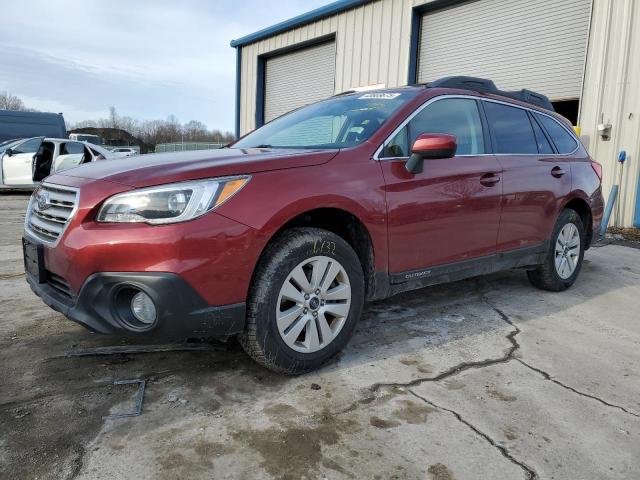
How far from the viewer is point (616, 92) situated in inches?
312

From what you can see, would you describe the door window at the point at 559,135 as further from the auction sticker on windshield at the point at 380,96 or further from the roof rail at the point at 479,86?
the auction sticker on windshield at the point at 380,96

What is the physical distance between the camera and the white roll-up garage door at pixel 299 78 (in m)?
13.2

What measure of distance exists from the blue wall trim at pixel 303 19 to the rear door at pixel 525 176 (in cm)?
872

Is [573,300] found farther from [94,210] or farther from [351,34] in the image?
[351,34]

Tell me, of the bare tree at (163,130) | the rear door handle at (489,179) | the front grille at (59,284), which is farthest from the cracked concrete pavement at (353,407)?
the bare tree at (163,130)

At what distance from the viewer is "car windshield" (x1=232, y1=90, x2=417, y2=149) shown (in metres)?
3.06

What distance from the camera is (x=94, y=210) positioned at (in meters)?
2.26

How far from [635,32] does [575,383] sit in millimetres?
7204

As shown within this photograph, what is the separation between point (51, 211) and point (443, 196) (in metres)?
2.20

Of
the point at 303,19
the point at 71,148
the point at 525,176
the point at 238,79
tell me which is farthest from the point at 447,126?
the point at 238,79

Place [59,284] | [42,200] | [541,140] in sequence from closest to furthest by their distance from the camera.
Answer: [59,284] < [42,200] < [541,140]

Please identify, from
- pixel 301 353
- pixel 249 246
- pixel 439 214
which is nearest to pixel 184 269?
pixel 249 246

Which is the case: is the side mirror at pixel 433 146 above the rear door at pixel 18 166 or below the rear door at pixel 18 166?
above

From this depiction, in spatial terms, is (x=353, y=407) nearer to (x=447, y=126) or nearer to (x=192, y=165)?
(x=192, y=165)
